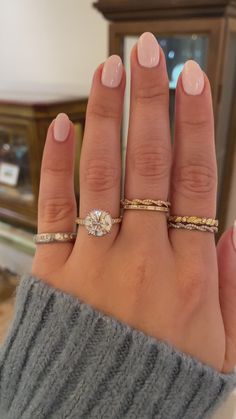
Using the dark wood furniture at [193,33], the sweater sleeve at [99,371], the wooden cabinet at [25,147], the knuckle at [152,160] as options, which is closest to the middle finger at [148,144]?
the knuckle at [152,160]

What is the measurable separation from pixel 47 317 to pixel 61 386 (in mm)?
77

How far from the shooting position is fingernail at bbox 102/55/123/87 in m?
0.42

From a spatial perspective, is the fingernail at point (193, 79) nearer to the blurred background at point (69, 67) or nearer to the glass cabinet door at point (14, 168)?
the blurred background at point (69, 67)

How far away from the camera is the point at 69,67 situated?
5.57 feet

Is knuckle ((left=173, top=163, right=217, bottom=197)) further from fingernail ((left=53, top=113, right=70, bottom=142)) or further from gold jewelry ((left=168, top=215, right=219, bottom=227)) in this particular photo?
fingernail ((left=53, top=113, right=70, bottom=142))

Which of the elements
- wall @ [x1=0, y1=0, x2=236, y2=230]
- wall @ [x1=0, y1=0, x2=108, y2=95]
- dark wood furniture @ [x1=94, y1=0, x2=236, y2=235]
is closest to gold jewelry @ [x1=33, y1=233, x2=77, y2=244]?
dark wood furniture @ [x1=94, y1=0, x2=236, y2=235]

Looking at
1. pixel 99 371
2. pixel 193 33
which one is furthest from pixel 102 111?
pixel 193 33

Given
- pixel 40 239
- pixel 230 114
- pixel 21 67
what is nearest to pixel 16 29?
pixel 21 67

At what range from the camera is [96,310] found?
431mm

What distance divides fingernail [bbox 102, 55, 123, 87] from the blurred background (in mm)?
530

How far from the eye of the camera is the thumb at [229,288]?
0.47 metres

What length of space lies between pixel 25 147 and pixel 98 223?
114 cm

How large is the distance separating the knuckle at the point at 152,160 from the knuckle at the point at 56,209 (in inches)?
4.4

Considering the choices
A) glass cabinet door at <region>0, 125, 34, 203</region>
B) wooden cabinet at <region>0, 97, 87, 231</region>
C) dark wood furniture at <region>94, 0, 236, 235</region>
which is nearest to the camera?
dark wood furniture at <region>94, 0, 236, 235</region>
